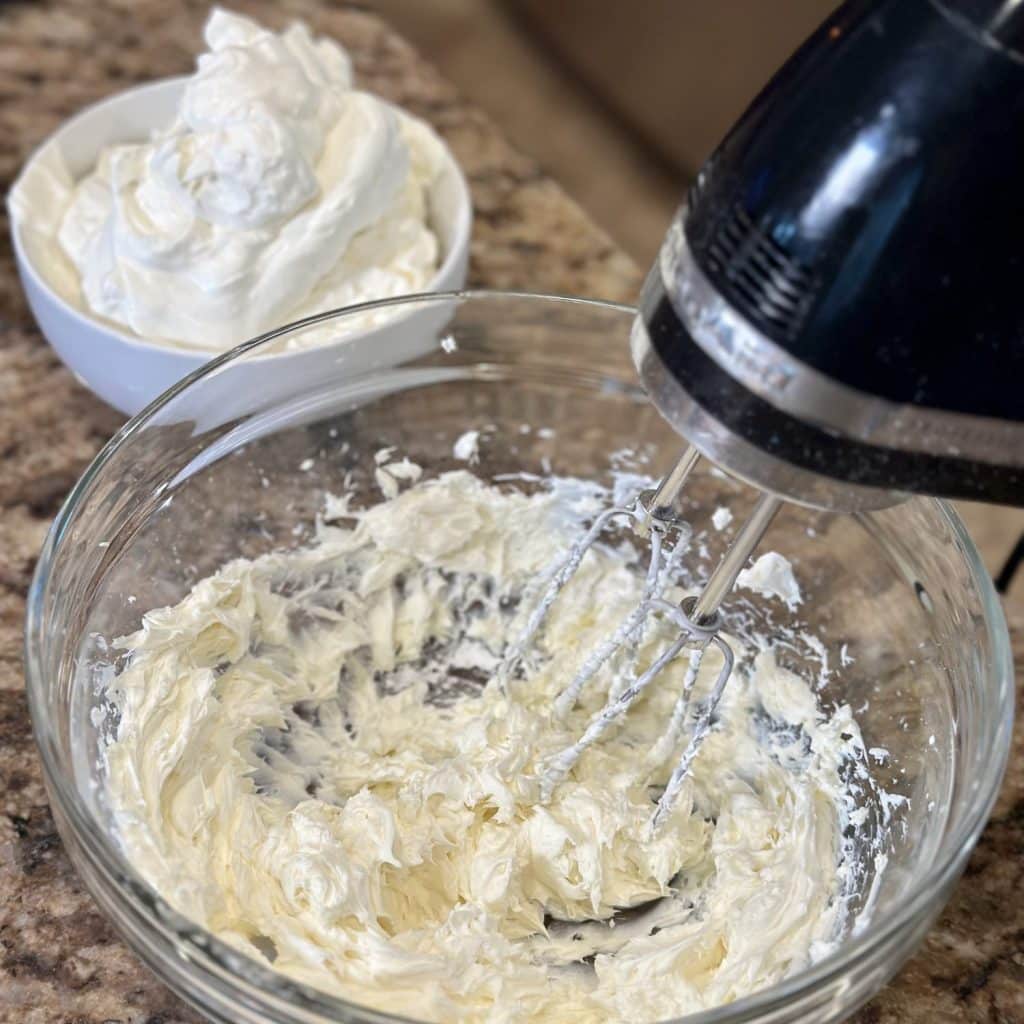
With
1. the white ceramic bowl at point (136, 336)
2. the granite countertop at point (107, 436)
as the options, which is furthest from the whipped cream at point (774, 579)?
the white ceramic bowl at point (136, 336)

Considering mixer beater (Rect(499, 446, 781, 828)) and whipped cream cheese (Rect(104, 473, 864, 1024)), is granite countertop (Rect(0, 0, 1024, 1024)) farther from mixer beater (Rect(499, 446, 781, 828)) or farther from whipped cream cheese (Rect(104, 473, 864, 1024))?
mixer beater (Rect(499, 446, 781, 828))

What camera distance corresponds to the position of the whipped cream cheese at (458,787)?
726 mm

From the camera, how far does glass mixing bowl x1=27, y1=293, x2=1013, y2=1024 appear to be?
0.63 m

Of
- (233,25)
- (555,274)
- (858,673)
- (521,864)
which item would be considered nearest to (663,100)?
(555,274)

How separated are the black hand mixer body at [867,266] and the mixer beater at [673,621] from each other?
99mm

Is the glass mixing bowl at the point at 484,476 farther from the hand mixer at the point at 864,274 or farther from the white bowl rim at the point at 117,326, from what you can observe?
the hand mixer at the point at 864,274

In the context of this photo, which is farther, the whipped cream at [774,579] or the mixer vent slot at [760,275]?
the whipped cream at [774,579]

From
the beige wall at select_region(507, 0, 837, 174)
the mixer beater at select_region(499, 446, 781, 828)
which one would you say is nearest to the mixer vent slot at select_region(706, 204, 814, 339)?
the mixer beater at select_region(499, 446, 781, 828)

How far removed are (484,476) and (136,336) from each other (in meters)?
0.29

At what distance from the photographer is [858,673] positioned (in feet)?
2.87

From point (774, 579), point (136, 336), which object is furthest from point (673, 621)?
point (136, 336)

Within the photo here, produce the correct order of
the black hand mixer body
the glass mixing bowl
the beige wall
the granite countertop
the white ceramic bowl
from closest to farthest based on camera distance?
the black hand mixer body, the glass mixing bowl, the granite countertop, the white ceramic bowl, the beige wall

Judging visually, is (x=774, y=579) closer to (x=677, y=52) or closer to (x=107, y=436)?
(x=107, y=436)

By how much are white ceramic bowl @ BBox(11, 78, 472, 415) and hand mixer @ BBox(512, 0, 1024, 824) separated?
1.32ft
